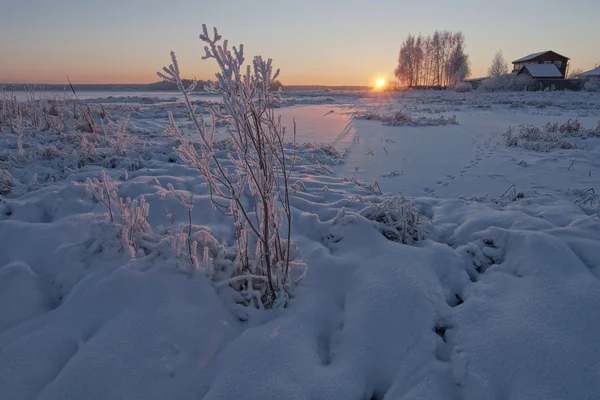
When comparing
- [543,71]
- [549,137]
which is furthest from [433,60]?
[549,137]

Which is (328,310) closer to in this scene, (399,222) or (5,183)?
(399,222)

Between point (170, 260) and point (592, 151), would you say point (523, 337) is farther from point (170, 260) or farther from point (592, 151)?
point (592, 151)

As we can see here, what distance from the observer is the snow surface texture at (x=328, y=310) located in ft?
4.76

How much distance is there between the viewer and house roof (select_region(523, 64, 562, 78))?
42375 mm

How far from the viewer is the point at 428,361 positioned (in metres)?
1.56

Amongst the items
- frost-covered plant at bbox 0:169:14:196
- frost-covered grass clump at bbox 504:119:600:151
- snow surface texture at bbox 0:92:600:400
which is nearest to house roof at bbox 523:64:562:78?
frost-covered grass clump at bbox 504:119:600:151

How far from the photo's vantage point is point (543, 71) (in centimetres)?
4328

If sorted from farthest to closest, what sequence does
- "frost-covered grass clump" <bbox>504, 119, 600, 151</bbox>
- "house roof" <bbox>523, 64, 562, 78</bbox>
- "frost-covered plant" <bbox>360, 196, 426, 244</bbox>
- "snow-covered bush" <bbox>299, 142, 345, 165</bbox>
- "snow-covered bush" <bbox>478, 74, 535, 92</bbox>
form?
"house roof" <bbox>523, 64, 562, 78</bbox> → "snow-covered bush" <bbox>478, 74, 535, 92</bbox> → "frost-covered grass clump" <bbox>504, 119, 600, 151</bbox> → "snow-covered bush" <bbox>299, 142, 345, 165</bbox> → "frost-covered plant" <bbox>360, 196, 426, 244</bbox>

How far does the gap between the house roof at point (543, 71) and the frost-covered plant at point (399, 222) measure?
51.2 metres

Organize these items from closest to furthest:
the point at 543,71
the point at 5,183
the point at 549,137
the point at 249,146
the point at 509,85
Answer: the point at 249,146
the point at 5,183
the point at 549,137
the point at 509,85
the point at 543,71

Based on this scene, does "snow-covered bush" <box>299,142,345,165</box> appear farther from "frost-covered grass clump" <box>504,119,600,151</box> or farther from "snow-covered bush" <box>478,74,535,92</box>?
"snow-covered bush" <box>478,74,535,92</box>

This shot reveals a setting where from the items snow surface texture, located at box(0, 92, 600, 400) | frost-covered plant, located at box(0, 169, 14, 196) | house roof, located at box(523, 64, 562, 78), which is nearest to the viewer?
snow surface texture, located at box(0, 92, 600, 400)

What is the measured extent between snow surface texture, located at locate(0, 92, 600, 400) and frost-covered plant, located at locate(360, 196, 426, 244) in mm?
13

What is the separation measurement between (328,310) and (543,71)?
5472cm
